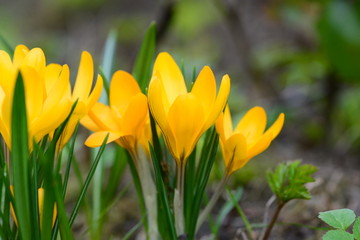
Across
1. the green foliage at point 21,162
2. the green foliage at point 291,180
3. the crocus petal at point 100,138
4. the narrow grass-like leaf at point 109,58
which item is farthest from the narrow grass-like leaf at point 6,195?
the narrow grass-like leaf at point 109,58

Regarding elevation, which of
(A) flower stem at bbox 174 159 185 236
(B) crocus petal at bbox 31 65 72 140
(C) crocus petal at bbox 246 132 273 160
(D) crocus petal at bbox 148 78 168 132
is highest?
(B) crocus petal at bbox 31 65 72 140

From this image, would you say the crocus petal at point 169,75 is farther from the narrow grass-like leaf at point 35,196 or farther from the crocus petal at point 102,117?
the narrow grass-like leaf at point 35,196

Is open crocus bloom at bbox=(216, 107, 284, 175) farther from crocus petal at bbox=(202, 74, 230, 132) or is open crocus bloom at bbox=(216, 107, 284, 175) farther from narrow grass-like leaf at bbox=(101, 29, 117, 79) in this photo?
narrow grass-like leaf at bbox=(101, 29, 117, 79)

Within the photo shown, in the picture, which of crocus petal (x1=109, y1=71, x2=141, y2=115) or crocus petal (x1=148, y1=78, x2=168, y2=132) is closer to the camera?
crocus petal (x1=148, y1=78, x2=168, y2=132)

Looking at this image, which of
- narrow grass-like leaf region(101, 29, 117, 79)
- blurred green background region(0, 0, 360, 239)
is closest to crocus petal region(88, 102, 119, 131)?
blurred green background region(0, 0, 360, 239)

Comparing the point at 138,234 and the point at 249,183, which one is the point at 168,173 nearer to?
the point at 138,234

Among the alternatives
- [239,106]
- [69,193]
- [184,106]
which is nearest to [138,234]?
[69,193]

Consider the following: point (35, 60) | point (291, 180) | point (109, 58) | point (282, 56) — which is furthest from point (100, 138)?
point (282, 56)
